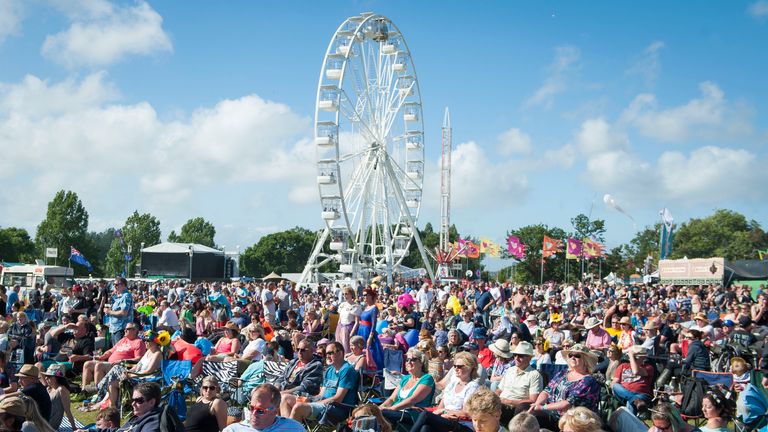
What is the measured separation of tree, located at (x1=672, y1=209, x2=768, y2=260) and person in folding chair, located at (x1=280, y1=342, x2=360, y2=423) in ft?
245

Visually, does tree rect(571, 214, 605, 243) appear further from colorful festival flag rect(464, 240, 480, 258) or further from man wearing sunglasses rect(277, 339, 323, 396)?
man wearing sunglasses rect(277, 339, 323, 396)

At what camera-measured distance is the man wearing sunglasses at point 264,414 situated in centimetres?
460

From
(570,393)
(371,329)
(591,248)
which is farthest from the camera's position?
(591,248)

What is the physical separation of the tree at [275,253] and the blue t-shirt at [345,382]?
92.0m

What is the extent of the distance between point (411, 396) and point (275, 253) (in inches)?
3662

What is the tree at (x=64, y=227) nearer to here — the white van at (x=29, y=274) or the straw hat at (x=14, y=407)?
the white van at (x=29, y=274)

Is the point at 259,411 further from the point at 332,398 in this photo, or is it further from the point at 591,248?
the point at 591,248

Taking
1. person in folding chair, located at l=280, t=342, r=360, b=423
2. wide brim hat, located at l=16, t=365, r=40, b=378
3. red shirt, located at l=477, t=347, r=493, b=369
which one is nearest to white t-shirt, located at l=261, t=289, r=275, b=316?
red shirt, located at l=477, t=347, r=493, b=369

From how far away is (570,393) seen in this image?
6051mm

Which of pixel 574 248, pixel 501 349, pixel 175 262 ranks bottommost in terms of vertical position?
pixel 501 349

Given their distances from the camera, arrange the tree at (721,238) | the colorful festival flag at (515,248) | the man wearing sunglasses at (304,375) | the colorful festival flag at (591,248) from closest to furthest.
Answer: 1. the man wearing sunglasses at (304,375)
2. the colorful festival flag at (591,248)
3. the colorful festival flag at (515,248)
4. the tree at (721,238)

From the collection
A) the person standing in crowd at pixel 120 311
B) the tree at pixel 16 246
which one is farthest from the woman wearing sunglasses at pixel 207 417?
the tree at pixel 16 246

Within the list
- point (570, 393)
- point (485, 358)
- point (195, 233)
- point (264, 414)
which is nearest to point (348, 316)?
→ point (485, 358)

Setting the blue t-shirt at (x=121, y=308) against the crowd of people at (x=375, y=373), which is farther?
the blue t-shirt at (x=121, y=308)
